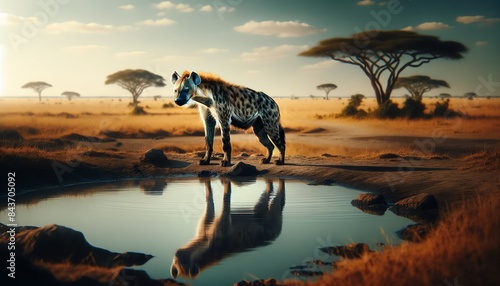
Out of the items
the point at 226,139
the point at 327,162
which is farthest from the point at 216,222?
the point at 327,162

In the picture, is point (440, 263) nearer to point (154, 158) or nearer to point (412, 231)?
point (412, 231)

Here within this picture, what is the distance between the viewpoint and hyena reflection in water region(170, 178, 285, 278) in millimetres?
5633

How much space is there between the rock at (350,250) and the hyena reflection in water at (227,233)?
816 millimetres

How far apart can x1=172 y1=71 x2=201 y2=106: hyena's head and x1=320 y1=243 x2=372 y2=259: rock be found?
572cm

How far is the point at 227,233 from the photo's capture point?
675cm

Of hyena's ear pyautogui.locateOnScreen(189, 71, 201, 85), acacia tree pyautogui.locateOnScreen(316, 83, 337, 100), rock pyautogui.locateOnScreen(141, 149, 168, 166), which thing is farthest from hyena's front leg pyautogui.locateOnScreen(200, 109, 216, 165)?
acacia tree pyautogui.locateOnScreen(316, 83, 337, 100)

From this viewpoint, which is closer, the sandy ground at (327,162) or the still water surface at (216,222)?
the still water surface at (216,222)

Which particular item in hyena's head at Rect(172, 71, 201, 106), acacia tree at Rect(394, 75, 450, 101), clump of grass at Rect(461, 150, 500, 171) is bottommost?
clump of grass at Rect(461, 150, 500, 171)

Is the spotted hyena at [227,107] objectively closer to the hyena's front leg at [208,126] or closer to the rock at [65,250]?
the hyena's front leg at [208,126]

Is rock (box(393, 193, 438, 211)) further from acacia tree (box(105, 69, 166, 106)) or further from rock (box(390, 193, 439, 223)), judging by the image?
acacia tree (box(105, 69, 166, 106))

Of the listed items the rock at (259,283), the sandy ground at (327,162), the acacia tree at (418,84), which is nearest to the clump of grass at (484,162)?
the sandy ground at (327,162)

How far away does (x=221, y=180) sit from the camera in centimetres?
1119

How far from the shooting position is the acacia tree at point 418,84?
42.5 meters

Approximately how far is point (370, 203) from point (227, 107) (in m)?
4.29
